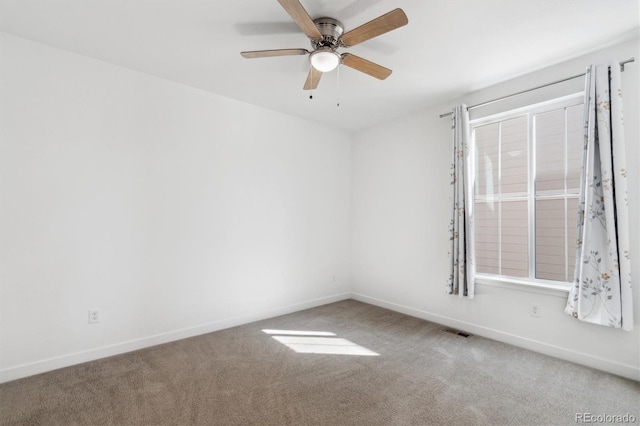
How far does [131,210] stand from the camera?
2.89 metres

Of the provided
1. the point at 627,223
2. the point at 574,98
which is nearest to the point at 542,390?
the point at 627,223

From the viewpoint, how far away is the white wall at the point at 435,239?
244 cm

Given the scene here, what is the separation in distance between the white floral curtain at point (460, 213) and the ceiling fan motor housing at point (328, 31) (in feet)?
5.99

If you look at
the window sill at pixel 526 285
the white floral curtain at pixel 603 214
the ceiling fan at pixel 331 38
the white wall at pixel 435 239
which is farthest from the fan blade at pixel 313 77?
the window sill at pixel 526 285

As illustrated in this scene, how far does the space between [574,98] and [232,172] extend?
11.3 feet

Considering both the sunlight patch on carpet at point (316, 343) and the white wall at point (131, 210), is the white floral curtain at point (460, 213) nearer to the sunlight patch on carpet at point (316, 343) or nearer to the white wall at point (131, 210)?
the sunlight patch on carpet at point (316, 343)

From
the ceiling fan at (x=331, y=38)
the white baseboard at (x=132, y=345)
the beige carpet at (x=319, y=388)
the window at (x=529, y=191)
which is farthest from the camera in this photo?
the window at (x=529, y=191)

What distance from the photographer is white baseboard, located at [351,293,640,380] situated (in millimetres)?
2430

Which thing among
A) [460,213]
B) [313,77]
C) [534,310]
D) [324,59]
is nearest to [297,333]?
[460,213]

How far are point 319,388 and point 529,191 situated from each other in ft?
8.82

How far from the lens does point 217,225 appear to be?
346 cm

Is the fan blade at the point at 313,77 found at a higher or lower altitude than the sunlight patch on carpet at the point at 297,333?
higher

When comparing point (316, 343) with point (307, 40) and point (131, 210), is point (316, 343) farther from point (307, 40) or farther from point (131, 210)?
point (307, 40)

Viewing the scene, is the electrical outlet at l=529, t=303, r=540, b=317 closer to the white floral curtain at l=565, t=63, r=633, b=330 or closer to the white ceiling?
the white floral curtain at l=565, t=63, r=633, b=330
